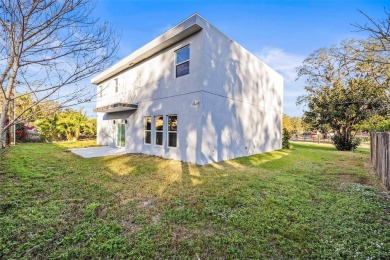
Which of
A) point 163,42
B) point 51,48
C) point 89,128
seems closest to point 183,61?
point 163,42

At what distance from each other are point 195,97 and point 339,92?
16.5 m

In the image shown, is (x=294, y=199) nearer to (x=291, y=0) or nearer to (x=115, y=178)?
(x=115, y=178)

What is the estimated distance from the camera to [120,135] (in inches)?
558

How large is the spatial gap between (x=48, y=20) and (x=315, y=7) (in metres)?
9.26

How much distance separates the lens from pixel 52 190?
5.04m

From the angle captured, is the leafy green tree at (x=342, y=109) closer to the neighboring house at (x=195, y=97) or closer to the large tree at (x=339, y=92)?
the large tree at (x=339, y=92)

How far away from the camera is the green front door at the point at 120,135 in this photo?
1386 centimetres

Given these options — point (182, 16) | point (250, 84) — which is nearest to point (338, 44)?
point (250, 84)

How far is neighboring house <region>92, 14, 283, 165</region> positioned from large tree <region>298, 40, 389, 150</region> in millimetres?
7953

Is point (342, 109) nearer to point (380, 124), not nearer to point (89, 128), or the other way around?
point (380, 124)

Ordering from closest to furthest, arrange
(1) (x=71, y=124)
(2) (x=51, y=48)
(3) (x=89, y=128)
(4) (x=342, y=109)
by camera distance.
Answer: (2) (x=51, y=48), (4) (x=342, y=109), (1) (x=71, y=124), (3) (x=89, y=128)

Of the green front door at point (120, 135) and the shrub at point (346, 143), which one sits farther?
the shrub at point (346, 143)

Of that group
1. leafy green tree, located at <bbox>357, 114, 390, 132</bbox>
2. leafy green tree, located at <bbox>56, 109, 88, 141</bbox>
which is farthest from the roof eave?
leafy green tree, located at <bbox>56, 109, 88, 141</bbox>

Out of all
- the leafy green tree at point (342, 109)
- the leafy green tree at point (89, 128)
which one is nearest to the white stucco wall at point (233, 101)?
the leafy green tree at point (342, 109)
